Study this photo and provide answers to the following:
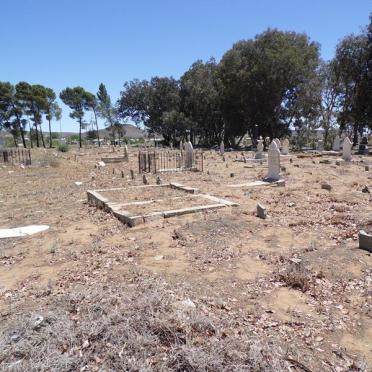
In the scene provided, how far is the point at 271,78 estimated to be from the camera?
111 feet

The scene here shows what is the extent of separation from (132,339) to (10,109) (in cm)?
5003

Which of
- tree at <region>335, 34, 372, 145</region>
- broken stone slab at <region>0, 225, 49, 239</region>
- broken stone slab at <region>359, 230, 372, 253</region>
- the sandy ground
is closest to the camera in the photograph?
the sandy ground

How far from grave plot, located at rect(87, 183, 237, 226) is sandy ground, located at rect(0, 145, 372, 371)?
21 centimetres

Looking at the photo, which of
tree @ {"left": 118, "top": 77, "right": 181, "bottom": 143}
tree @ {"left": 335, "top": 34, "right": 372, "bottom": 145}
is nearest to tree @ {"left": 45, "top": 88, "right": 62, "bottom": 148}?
tree @ {"left": 118, "top": 77, "right": 181, "bottom": 143}

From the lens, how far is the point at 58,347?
304 cm

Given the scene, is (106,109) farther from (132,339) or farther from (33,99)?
(132,339)

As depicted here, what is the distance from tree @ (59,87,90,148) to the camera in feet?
184

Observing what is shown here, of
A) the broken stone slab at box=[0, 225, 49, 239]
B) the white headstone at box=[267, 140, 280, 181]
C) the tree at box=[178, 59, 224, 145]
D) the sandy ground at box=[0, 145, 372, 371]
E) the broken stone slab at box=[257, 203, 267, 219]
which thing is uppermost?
the tree at box=[178, 59, 224, 145]

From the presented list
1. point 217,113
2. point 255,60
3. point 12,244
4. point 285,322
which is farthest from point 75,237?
point 217,113

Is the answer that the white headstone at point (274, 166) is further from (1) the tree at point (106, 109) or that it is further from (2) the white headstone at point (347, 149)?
(1) the tree at point (106, 109)

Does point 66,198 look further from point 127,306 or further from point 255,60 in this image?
point 255,60

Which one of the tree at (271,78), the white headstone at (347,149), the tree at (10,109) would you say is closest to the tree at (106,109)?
the tree at (10,109)

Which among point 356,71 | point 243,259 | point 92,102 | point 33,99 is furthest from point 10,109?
point 243,259

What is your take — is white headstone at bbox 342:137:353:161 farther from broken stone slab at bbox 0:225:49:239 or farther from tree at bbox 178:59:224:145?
tree at bbox 178:59:224:145
